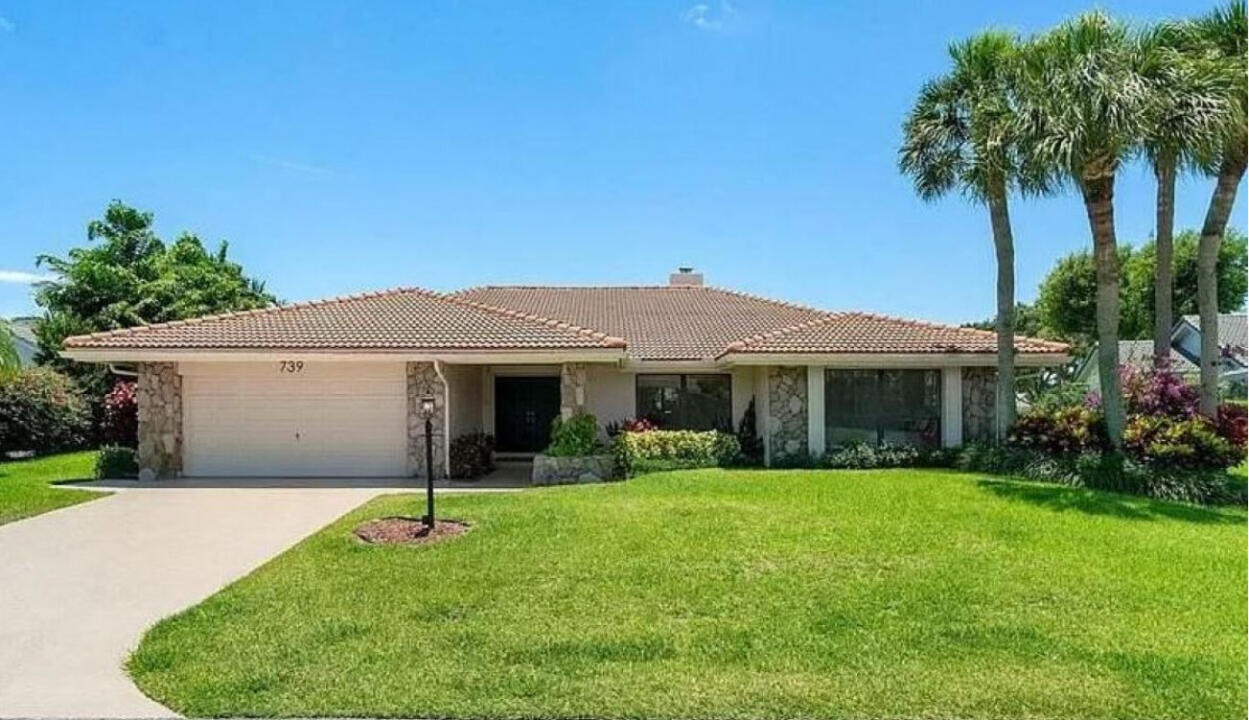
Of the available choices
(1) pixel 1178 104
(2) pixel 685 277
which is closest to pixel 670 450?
(1) pixel 1178 104

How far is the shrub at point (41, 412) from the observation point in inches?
902

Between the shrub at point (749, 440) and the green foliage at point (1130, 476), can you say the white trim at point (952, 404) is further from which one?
the shrub at point (749, 440)

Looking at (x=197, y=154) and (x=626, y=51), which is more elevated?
(x=626, y=51)

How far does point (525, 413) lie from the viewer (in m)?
22.5

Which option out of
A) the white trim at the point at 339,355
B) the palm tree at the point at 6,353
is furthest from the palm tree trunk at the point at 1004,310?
the palm tree at the point at 6,353

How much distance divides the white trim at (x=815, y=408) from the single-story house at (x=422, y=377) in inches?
Answer: 1.2

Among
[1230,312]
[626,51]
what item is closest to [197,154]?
[626,51]

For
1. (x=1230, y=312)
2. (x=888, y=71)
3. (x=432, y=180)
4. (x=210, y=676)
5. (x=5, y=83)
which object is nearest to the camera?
(x=210, y=676)

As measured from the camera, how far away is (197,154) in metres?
19.6

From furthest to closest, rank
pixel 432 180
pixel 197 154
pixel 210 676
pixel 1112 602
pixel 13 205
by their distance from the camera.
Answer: pixel 13 205
pixel 432 180
pixel 197 154
pixel 1112 602
pixel 210 676

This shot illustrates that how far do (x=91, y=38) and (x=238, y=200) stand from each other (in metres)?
10.6

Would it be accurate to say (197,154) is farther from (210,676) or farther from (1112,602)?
(1112,602)

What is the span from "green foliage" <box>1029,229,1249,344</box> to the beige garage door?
130ft

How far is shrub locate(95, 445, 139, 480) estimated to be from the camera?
18344 millimetres
